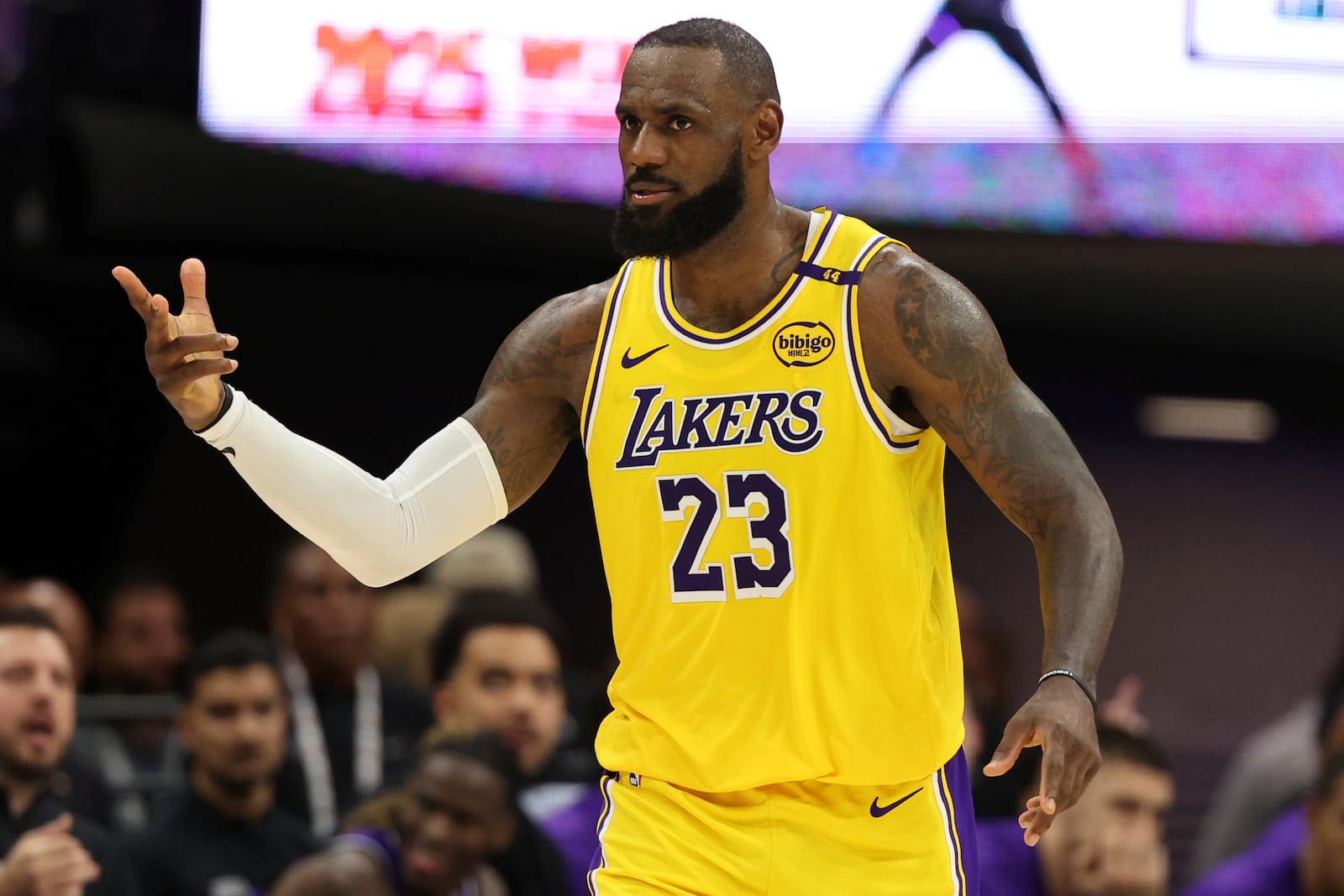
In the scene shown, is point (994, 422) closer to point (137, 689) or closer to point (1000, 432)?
point (1000, 432)

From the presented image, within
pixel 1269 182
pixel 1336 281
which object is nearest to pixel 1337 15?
pixel 1269 182

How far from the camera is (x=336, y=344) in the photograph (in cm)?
953

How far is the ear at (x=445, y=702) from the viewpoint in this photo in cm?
592

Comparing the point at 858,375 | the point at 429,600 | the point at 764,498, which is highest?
the point at 858,375

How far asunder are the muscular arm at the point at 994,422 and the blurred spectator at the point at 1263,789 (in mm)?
3070

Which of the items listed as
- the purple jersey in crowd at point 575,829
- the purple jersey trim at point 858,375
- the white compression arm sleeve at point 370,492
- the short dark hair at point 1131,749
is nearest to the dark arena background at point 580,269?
the short dark hair at point 1131,749

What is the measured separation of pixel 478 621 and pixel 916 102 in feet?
9.57

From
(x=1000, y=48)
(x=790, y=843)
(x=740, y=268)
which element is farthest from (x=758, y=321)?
(x=1000, y=48)

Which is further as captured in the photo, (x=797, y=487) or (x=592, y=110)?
(x=592, y=110)

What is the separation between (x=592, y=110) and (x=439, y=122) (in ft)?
2.04

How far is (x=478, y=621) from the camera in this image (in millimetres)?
5938

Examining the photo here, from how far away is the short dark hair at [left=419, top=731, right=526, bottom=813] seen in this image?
205 inches

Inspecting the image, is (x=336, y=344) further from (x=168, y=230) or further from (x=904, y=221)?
(x=904, y=221)

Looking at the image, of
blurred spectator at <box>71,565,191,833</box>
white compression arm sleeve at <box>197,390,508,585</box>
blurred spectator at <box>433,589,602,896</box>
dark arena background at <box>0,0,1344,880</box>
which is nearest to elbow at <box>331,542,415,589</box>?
white compression arm sleeve at <box>197,390,508,585</box>
